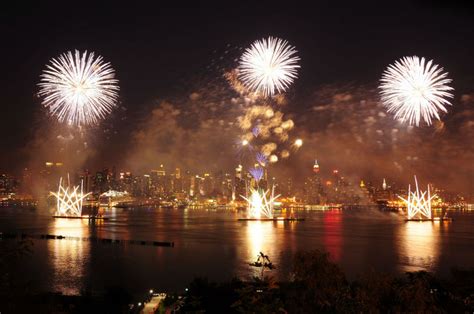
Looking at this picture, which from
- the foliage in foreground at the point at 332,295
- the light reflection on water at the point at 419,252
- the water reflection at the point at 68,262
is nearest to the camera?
the foliage in foreground at the point at 332,295

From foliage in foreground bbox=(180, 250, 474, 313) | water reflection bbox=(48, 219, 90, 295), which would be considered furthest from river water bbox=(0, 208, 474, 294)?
foliage in foreground bbox=(180, 250, 474, 313)

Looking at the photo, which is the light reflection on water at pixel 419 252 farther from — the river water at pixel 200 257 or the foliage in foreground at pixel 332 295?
the foliage in foreground at pixel 332 295

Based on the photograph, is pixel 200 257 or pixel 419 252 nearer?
pixel 200 257

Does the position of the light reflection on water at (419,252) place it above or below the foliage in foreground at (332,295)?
below

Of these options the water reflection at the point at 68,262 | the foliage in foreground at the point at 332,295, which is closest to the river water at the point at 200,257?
the water reflection at the point at 68,262

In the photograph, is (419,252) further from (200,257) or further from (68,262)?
(68,262)

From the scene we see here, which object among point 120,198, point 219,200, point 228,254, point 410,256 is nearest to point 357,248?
point 410,256

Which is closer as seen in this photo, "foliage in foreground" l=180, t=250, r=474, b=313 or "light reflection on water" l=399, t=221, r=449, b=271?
"foliage in foreground" l=180, t=250, r=474, b=313

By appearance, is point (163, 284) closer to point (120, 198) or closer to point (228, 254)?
point (228, 254)

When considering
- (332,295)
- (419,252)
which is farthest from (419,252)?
(332,295)

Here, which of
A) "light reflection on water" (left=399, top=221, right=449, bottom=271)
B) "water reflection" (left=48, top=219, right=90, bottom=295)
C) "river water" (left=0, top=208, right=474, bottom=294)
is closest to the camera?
"water reflection" (left=48, top=219, right=90, bottom=295)

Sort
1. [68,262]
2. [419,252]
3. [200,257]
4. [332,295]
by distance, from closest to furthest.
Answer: [332,295] < [68,262] < [200,257] < [419,252]

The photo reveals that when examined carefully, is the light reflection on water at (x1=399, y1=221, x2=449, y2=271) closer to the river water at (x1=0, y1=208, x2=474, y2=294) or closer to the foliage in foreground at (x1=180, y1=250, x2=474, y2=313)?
the river water at (x1=0, y1=208, x2=474, y2=294)
